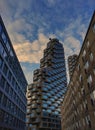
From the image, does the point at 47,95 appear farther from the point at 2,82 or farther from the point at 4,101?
the point at 2,82

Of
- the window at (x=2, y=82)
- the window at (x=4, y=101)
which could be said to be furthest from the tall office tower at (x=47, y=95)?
the window at (x=2, y=82)

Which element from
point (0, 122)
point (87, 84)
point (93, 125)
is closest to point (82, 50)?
point (87, 84)

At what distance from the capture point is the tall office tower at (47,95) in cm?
7222

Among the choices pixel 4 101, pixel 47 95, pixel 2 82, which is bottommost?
pixel 4 101

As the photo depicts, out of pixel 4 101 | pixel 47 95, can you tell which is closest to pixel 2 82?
pixel 4 101

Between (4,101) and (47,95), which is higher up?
(47,95)

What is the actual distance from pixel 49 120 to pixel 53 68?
36546mm

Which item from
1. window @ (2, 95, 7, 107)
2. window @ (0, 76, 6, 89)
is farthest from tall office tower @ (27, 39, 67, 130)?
window @ (0, 76, 6, 89)

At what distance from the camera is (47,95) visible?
8044 centimetres

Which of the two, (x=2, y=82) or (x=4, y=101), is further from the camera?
(x=4, y=101)

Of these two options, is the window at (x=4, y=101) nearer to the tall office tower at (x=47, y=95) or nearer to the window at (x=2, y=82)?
the window at (x=2, y=82)

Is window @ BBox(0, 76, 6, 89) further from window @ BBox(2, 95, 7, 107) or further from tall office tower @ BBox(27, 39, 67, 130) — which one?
tall office tower @ BBox(27, 39, 67, 130)

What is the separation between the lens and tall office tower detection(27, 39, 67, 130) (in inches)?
2844

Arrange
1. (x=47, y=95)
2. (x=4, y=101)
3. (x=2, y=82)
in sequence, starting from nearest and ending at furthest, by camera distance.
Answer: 1. (x=2, y=82)
2. (x=4, y=101)
3. (x=47, y=95)
